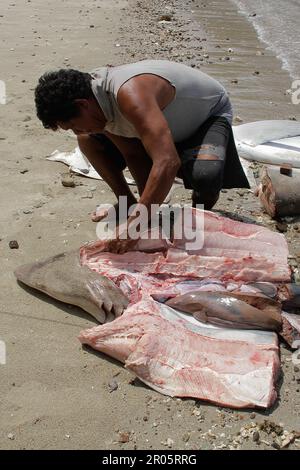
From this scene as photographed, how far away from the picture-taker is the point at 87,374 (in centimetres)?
317

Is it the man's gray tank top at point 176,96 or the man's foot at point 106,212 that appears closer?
the man's gray tank top at point 176,96

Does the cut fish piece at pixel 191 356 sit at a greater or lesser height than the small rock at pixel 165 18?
greater

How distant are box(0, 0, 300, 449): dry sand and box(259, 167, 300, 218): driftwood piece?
106 millimetres

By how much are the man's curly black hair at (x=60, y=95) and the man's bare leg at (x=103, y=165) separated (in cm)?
80

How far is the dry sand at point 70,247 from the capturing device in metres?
2.82

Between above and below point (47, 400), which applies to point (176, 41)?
below

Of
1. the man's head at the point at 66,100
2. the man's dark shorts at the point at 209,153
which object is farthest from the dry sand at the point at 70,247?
Answer: the man's head at the point at 66,100

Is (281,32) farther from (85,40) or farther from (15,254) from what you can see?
(15,254)

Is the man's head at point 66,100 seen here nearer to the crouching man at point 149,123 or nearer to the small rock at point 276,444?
the crouching man at point 149,123

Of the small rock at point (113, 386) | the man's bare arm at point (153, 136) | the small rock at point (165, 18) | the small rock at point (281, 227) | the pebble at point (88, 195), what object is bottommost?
the small rock at point (165, 18)

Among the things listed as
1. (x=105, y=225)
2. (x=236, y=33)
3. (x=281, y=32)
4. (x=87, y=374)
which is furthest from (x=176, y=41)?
(x=87, y=374)

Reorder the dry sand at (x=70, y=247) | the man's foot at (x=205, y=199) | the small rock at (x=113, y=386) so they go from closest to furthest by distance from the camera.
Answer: the dry sand at (x=70, y=247)
the small rock at (x=113, y=386)
the man's foot at (x=205, y=199)

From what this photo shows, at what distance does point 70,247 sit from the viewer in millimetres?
4309

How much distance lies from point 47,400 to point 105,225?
1783 mm
